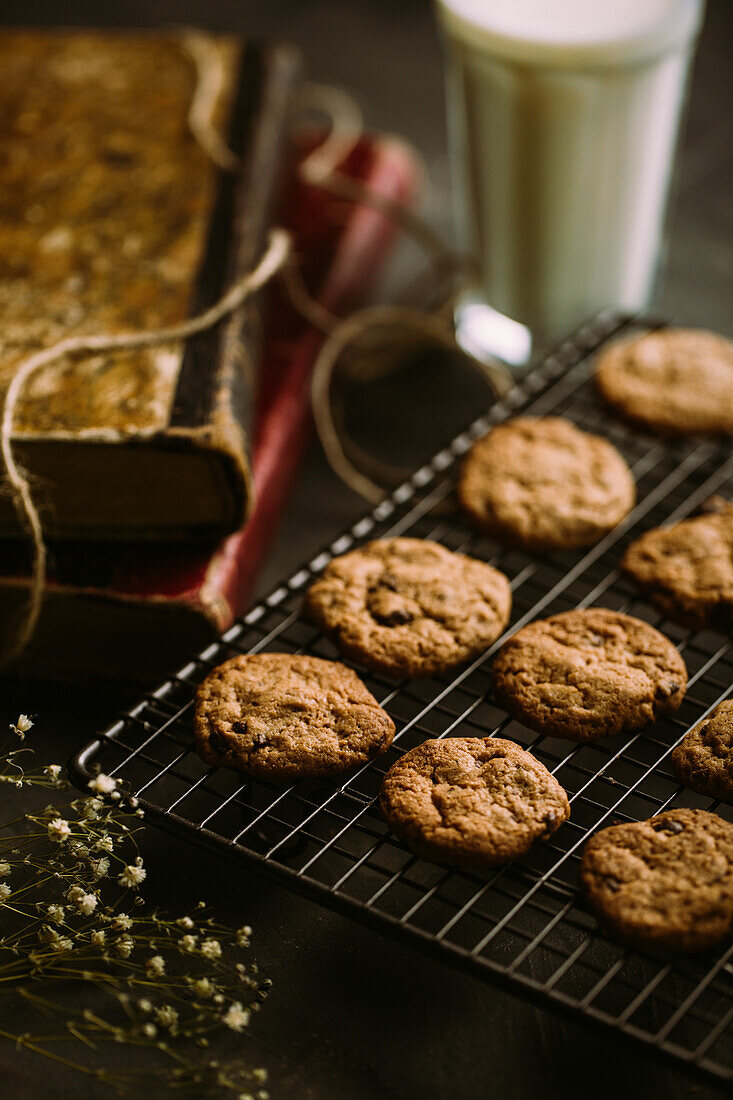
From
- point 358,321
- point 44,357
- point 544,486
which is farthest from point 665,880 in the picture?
point 358,321

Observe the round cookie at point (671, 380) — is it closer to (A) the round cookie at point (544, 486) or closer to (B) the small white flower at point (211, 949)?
(A) the round cookie at point (544, 486)

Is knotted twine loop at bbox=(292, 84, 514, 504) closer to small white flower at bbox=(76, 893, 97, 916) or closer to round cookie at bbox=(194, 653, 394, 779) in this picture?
round cookie at bbox=(194, 653, 394, 779)

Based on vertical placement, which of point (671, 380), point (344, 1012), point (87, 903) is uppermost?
point (671, 380)

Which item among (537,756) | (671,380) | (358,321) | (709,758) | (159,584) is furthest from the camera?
(358,321)

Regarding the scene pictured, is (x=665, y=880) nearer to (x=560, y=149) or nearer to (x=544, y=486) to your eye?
(x=544, y=486)

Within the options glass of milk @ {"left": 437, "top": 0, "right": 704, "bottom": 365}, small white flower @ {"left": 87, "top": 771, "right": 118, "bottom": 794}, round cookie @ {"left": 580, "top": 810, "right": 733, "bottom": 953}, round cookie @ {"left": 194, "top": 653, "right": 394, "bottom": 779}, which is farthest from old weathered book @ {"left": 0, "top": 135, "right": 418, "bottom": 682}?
round cookie @ {"left": 580, "top": 810, "right": 733, "bottom": 953}

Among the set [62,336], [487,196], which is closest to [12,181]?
[62,336]
